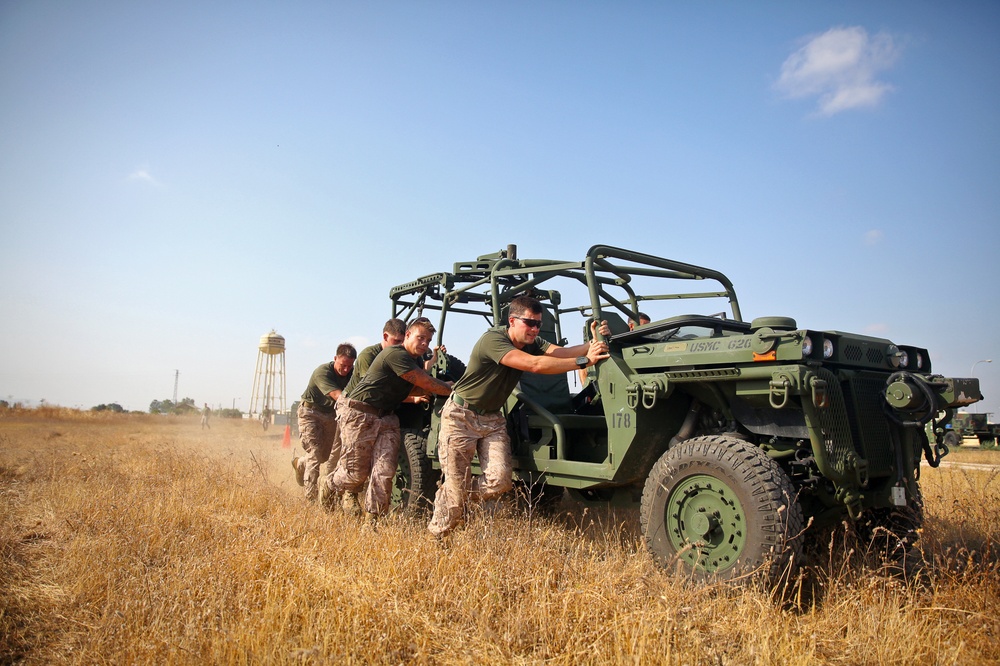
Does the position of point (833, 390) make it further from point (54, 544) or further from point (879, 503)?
point (54, 544)

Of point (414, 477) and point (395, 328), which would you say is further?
point (395, 328)

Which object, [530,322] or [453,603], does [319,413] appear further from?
[453,603]

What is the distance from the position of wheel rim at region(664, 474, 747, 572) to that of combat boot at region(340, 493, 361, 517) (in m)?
3.33

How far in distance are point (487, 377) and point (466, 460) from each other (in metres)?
0.60

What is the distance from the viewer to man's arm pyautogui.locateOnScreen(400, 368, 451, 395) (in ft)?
18.3

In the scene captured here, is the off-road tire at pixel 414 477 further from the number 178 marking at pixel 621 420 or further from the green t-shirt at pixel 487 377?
the number 178 marking at pixel 621 420

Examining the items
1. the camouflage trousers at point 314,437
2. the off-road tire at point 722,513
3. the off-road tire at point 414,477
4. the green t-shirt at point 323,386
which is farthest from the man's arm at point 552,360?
the camouflage trousers at point 314,437

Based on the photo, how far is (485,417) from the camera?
4.90m

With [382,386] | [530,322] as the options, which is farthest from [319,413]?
[530,322]

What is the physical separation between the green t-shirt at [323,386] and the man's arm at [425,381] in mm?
2184

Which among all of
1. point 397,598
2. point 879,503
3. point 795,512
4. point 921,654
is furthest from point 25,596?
point 879,503

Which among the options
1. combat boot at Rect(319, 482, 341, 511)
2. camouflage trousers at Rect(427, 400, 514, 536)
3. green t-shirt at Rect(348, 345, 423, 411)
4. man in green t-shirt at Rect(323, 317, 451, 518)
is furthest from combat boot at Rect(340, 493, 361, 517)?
camouflage trousers at Rect(427, 400, 514, 536)

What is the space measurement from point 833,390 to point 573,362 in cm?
144

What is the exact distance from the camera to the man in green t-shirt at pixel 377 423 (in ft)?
19.1
